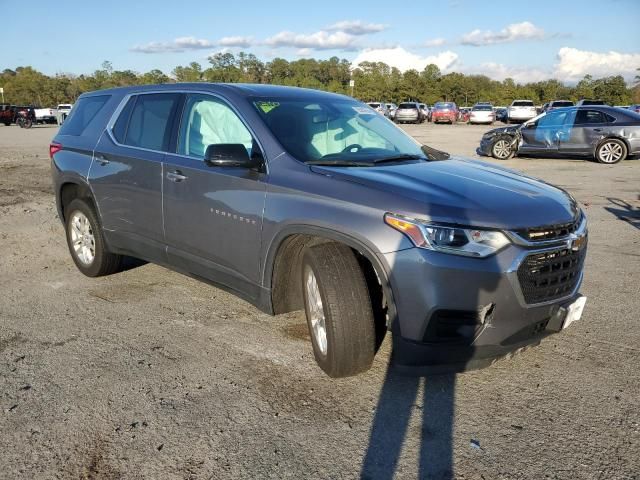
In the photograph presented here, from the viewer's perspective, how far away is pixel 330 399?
3.17 m

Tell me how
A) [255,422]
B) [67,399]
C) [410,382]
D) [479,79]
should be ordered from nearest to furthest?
[255,422], [67,399], [410,382], [479,79]

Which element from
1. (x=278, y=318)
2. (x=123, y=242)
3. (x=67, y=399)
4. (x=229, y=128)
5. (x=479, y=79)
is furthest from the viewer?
(x=479, y=79)

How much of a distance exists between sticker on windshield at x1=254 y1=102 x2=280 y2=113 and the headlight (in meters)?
1.57

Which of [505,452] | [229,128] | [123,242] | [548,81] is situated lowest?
[505,452]

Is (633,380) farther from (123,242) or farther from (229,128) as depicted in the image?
(123,242)

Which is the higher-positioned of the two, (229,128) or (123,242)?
(229,128)

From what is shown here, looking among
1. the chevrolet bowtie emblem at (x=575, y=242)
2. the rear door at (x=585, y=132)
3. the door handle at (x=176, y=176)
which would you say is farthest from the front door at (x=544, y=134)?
the door handle at (x=176, y=176)

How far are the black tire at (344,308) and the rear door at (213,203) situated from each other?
0.57 meters

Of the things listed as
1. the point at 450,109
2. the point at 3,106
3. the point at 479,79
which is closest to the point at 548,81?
the point at 479,79

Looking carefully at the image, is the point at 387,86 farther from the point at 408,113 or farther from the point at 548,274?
the point at 548,274

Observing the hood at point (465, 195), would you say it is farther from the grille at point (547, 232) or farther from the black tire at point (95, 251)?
the black tire at point (95, 251)

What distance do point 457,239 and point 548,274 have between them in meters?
0.59

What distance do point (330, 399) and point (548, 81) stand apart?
9043 cm

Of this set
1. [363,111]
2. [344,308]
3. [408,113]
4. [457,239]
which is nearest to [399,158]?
[363,111]
